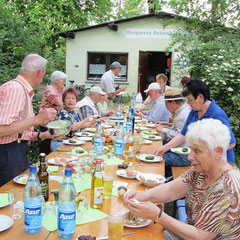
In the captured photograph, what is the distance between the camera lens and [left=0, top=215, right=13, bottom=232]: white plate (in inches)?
62.4

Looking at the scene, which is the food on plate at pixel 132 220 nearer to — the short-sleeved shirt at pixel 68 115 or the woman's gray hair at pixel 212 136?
the woman's gray hair at pixel 212 136

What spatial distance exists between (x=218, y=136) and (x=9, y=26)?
6.70 metres

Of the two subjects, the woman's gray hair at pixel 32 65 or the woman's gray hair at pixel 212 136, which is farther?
the woman's gray hair at pixel 32 65

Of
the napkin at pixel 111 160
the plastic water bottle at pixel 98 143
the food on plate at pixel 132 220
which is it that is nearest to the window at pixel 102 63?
the plastic water bottle at pixel 98 143

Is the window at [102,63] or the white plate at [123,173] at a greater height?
the window at [102,63]

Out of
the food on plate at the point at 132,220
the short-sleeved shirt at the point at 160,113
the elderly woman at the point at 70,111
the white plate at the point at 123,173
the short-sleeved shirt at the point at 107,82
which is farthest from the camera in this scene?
the short-sleeved shirt at the point at 107,82

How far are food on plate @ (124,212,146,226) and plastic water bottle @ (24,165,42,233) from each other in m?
0.49

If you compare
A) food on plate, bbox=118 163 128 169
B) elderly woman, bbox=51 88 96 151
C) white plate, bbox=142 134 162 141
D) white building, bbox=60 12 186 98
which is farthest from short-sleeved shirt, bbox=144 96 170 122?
white building, bbox=60 12 186 98

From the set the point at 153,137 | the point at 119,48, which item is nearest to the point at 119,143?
the point at 153,137

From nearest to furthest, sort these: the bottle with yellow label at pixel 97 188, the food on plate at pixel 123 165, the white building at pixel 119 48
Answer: the bottle with yellow label at pixel 97 188
the food on plate at pixel 123 165
the white building at pixel 119 48

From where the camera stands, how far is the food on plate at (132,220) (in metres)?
1.73

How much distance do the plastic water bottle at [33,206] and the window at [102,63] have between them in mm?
12615

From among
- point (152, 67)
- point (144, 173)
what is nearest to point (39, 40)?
point (144, 173)

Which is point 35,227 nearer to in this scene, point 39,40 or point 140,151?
point 140,151
